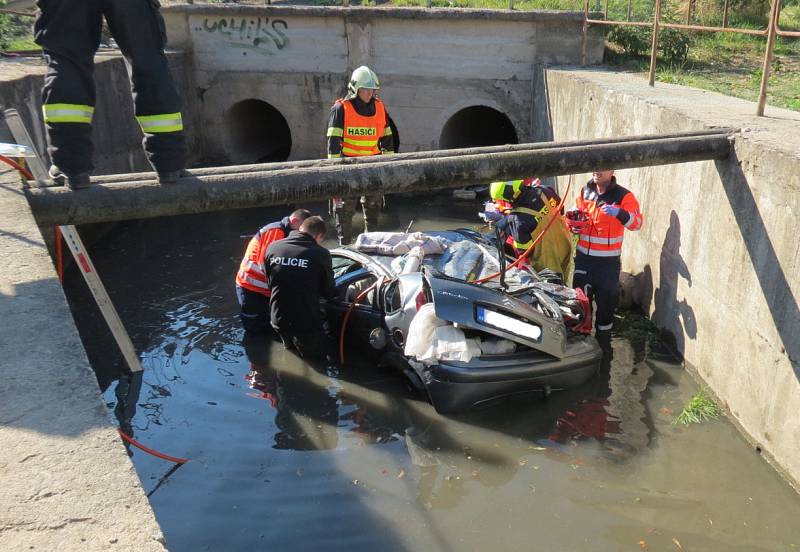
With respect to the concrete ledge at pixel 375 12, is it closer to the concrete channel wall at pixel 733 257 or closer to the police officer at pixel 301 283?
the concrete channel wall at pixel 733 257

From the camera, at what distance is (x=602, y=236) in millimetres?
7047

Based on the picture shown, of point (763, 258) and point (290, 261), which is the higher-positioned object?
point (763, 258)

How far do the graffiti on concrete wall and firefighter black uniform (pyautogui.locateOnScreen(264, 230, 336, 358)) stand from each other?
8209 mm

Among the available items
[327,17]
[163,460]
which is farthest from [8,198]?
[327,17]

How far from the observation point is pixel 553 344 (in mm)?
5777

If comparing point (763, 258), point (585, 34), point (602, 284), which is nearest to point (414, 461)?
point (602, 284)

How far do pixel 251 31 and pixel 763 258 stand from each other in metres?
11.0

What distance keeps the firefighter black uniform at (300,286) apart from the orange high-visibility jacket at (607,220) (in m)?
2.61

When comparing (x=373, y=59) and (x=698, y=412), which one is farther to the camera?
(x=373, y=59)

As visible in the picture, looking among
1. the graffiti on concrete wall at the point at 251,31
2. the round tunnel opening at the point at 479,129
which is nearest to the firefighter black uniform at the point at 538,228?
the round tunnel opening at the point at 479,129

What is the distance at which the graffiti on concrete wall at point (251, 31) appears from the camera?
1362 cm

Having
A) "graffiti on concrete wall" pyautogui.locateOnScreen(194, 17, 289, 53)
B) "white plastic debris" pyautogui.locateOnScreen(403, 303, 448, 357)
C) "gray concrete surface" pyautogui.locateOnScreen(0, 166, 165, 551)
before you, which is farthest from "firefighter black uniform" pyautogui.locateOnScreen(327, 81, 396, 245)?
"gray concrete surface" pyautogui.locateOnScreen(0, 166, 165, 551)

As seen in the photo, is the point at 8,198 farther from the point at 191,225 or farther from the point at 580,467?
the point at 191,225

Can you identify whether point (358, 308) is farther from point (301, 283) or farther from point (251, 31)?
point (251, 31)
